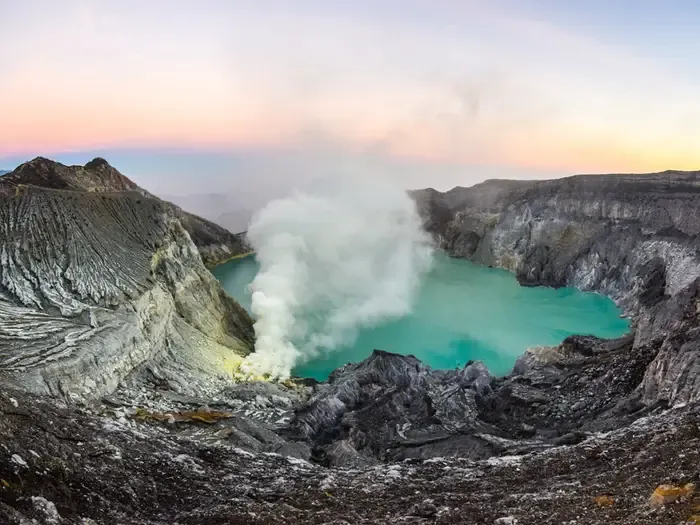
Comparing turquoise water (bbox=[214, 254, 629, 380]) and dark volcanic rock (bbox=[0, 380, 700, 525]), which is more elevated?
dark volcanic rock (bbox=[0, 380, 700, 525])

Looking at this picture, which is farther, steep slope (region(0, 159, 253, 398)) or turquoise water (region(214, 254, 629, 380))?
turquoise water (region(214, 254, 629, 380))

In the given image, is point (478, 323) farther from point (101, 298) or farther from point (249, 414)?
point (101, 298)

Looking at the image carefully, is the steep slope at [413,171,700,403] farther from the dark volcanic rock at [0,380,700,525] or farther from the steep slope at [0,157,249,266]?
the steep slope at [0,157,249,266]

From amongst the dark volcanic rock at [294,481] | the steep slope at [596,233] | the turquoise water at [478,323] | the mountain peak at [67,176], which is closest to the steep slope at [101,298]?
the mountain peak at [67,176]

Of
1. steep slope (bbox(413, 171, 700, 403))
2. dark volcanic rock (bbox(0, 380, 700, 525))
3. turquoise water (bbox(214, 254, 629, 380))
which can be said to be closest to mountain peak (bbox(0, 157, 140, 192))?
turquoise water (bbox(214, 254, 629, 380))

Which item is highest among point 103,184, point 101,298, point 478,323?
point 103,184

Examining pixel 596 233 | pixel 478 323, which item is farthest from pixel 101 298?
pixel 596 233

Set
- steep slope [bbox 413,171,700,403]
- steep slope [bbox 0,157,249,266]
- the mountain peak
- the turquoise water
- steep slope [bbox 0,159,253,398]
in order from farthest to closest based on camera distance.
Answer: steep slope [bbox 413,171,700,403]
the turquoise water
steep slope [bbox 0,157,249,266]
the mountain peak
steep slope [bbox 0,159,253,398]
